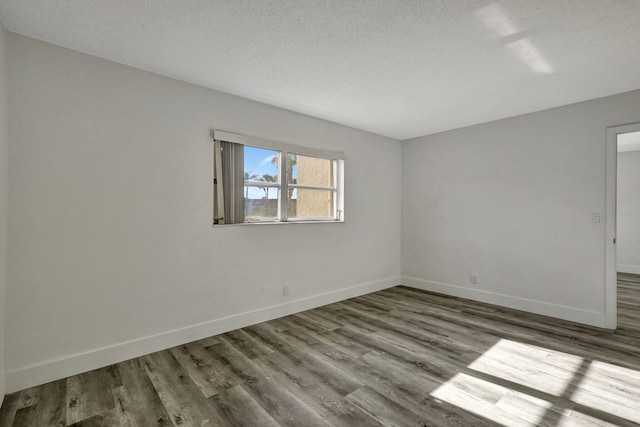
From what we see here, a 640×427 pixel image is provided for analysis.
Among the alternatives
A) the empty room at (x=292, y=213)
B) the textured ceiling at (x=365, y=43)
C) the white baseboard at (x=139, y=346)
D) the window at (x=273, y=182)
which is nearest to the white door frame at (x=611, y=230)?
the empty room at (x=292, y=213)

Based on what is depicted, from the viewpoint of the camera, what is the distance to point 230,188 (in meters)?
3.22

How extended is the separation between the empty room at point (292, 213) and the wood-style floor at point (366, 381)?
21mm

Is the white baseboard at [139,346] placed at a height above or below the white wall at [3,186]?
below

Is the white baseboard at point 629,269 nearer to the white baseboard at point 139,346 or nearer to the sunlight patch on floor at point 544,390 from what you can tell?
the sunlight patch on floor at point 544,390

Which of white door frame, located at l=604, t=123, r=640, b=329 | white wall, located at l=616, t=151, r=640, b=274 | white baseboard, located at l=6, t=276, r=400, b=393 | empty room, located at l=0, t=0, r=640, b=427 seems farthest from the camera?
white wall, located at l=616, t=151, r=640, b=274

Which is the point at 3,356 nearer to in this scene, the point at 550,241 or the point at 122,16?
the point at 122,16

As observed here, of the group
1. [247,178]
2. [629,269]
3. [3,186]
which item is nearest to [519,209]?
[247,178]

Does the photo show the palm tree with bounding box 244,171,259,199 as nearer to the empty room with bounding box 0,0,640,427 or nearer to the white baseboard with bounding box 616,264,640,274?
the empty room with bounding box 0,0,640,427

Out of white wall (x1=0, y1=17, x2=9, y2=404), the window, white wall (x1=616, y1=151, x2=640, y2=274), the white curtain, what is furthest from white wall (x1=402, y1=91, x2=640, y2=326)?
white wall (x1=0, y1=17, x2=9, y2=404)

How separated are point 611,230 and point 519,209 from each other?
0.92 metres

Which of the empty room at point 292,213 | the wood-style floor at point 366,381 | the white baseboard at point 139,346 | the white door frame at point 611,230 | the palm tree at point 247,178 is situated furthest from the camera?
the palm tree at point 247,178

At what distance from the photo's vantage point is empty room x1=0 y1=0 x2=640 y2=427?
1974 mm

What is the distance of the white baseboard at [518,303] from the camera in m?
3.41

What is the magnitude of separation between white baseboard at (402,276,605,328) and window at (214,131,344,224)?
197 cm
